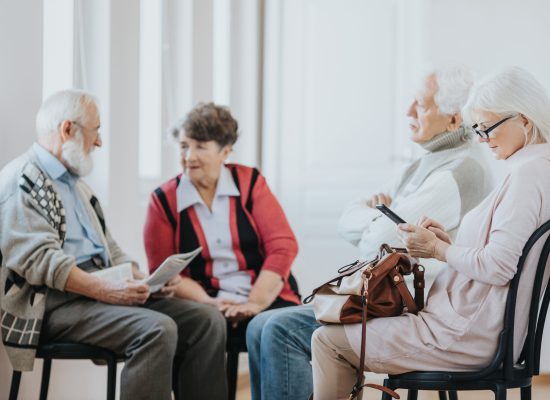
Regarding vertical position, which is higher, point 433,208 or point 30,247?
point 433,208

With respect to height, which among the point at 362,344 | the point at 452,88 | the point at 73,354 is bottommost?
the point at 73,354

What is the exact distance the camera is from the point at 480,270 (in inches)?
76.5

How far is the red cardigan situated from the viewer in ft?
10.2

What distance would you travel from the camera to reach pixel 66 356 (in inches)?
103

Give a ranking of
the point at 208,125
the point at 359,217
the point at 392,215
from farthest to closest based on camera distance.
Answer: the point at 208,125 < the point at 359,217 < the point at 392,215

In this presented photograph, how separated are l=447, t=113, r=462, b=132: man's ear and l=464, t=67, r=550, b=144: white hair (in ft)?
1.95

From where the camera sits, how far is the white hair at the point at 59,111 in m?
2.83

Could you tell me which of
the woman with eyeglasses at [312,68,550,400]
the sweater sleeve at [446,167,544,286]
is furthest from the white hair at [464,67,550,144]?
the sweater sleeve at [446,167,544,286]

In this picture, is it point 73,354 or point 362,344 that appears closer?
point 362,344

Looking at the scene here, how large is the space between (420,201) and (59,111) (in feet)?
4.02

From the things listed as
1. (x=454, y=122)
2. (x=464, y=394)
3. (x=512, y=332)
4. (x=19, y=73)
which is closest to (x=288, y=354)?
(x=512, y=332)

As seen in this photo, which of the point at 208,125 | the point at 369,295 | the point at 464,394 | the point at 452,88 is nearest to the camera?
the point at 369,295

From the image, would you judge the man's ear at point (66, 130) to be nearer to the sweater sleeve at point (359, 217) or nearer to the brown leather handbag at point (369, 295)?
the sweater sleeve at point (359, 217)

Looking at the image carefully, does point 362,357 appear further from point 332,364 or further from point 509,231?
point 509,231
